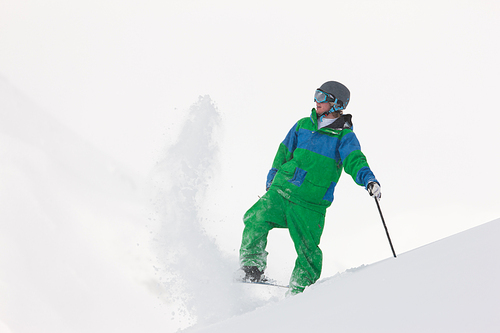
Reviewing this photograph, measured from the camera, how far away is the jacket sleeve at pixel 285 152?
4.13 metres

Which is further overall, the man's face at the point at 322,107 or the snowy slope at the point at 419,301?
the man's face at the point at 322,107

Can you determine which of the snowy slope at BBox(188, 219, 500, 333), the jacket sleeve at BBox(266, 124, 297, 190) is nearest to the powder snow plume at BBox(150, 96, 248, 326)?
the jacket sleeve at BBox(266, 124, 297, 190)

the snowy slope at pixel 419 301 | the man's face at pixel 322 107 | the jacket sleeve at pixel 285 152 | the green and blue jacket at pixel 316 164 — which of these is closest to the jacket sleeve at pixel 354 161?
the green and blue jacket at pixel 316 164

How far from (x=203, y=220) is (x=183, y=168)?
0.60m

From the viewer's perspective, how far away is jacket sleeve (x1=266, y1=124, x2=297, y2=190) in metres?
4.13

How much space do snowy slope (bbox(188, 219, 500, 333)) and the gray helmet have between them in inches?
81.1

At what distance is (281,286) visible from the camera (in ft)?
13.5

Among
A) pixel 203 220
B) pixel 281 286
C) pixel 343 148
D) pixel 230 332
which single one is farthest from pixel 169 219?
pixel 230 332

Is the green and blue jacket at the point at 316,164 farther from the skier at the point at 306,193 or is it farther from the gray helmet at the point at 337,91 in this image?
the gray helmet at the point at 337,91

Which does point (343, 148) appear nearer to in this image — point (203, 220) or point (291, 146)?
point (291, 146)

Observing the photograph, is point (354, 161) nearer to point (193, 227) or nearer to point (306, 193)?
point (306, 193)

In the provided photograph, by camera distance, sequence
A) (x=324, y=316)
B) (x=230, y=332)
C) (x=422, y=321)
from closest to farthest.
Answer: (x=422, y=321)
(x=324, y=316)
(x=230, y=332)

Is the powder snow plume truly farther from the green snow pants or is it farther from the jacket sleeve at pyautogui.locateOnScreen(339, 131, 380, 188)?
the jacket sleeve at pyautogui.locateOnScreen(339, 131, 380, 188)

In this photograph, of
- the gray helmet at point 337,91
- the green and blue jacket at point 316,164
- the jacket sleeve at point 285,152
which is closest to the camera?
the green and blue jacket at point 316,164
